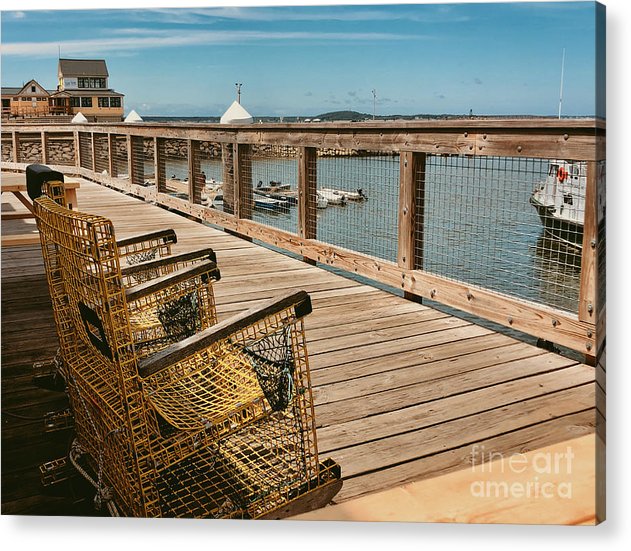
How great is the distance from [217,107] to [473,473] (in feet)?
4.70

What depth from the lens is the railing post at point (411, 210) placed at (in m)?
2.77

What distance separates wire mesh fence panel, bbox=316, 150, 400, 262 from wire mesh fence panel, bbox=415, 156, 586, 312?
216 millimetres

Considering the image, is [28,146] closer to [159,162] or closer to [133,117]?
[133,117]

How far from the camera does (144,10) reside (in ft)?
6.70

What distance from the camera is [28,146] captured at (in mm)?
2443

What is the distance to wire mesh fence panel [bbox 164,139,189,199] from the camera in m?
4.36

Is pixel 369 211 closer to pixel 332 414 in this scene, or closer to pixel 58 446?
pixel 332 414

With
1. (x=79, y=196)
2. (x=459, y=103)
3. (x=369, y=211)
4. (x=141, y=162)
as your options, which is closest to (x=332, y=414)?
(x=459, y=103)

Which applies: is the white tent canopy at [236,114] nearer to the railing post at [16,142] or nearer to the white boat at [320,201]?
the white boat at [320,201]

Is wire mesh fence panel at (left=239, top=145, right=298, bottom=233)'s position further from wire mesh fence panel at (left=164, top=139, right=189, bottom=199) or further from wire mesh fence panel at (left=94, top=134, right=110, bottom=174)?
wire mesh fence panel at (left=94, top=134, right=110, bottom=174)

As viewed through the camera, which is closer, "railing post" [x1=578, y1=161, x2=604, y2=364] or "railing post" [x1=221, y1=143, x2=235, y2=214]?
"railing post" [x1=578, y1=161, x2=604, y2=364]

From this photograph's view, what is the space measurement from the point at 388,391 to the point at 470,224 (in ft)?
2.51

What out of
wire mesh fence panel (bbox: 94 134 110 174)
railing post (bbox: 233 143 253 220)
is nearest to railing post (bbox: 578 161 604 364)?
wire mesh fence panel (bbox: 94 134 110 174)

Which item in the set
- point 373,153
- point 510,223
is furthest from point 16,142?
point 510,223
